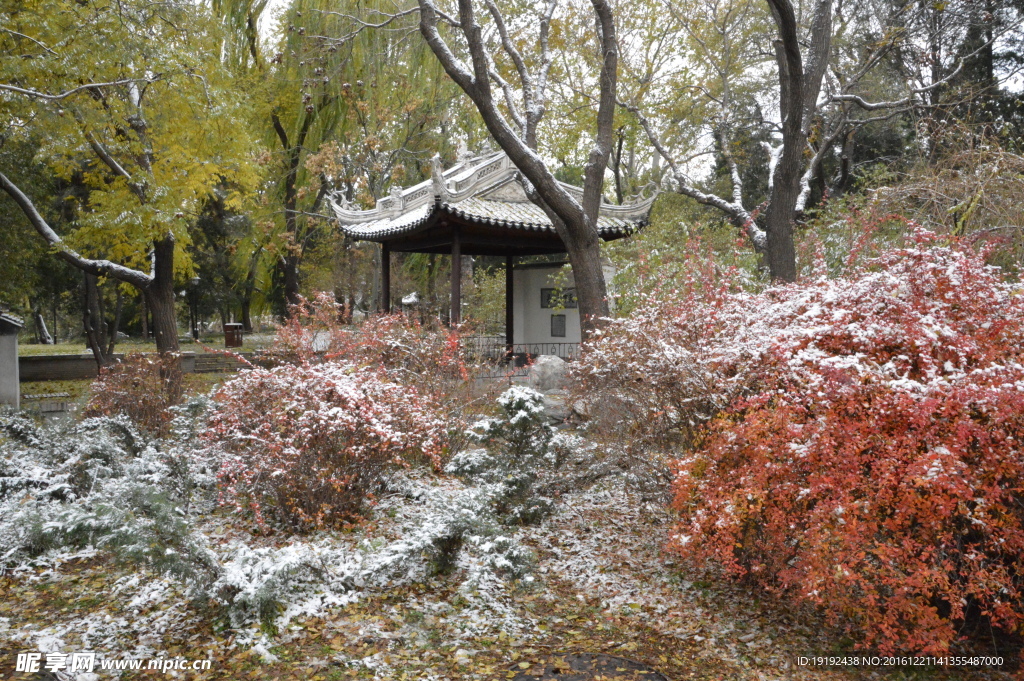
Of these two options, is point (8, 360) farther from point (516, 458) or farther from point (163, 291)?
point (516, 458)

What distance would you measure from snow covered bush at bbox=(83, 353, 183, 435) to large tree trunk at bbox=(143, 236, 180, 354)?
5.28 feet

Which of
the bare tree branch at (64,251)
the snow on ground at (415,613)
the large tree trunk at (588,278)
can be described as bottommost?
the snow on ground at (415,613)

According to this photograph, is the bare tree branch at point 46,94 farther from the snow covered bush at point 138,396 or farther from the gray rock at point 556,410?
the gray rock at point 556,410

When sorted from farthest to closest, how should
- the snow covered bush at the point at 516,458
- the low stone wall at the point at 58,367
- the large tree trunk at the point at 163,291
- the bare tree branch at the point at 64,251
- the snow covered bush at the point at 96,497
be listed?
the low stone wall at the point at 58,367
the large tree trunk at the point at 163,291
the bare tree branch at the point at 64,251
the snow covered bush at the point at 516,458
the snow covered bush at the point at 96,497

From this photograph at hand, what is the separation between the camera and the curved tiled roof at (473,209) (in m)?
12.0

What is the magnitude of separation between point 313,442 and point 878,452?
136 inches

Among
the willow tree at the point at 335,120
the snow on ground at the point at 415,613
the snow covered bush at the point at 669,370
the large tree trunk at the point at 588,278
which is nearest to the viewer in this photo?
the snow on ground at the point at 415,613

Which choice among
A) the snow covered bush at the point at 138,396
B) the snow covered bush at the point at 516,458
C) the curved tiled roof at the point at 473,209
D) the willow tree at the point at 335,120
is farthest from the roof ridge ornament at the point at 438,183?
the snow covered bush at the point at 516,458

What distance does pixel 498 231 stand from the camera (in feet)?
41.4

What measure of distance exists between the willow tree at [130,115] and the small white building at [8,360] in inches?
93.9

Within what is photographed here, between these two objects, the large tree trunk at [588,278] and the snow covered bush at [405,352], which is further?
the large tree trunk at [588,278]

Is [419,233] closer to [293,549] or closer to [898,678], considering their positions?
[293,549]

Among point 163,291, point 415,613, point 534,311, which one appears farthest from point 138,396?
point 534,311

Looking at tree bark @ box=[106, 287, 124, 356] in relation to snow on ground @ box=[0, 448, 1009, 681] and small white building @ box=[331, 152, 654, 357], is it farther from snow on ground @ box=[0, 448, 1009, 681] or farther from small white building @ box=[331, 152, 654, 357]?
snow on ground @ box=[0, 448, 1009, 681]
